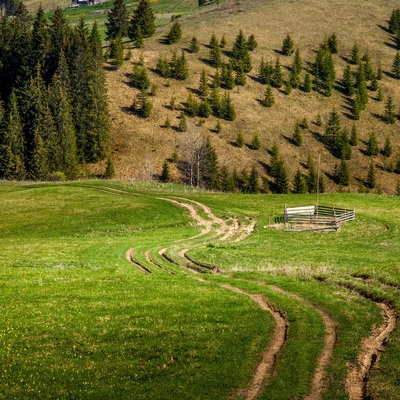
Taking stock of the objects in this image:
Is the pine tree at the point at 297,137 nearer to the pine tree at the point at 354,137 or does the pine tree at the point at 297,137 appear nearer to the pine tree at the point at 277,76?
the pine tree at the point at 354,137

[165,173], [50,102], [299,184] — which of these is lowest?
[299,184]

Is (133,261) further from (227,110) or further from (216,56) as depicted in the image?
(216,56)

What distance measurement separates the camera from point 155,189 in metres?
86.6

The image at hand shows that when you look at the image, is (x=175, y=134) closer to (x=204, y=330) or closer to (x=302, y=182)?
(x=302, y=182)

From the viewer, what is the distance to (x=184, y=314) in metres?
23.3

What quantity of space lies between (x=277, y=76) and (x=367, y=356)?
14194 centimetres

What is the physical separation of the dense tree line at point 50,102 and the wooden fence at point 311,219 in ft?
193

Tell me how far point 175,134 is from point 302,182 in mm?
37023

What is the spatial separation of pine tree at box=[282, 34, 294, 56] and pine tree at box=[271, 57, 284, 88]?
802 inches

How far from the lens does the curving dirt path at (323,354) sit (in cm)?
1631

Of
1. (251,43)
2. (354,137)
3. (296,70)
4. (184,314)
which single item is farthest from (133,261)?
(251,43)

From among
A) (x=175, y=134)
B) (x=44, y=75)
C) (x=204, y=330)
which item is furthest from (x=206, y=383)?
(x=44, y=75)

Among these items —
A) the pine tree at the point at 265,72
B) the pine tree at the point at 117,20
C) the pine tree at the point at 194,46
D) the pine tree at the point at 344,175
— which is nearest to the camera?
the pine tree at the point at 344,175

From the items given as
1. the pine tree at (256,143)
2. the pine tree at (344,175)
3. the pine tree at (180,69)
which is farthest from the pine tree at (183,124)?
the pine tree at (344,175)
